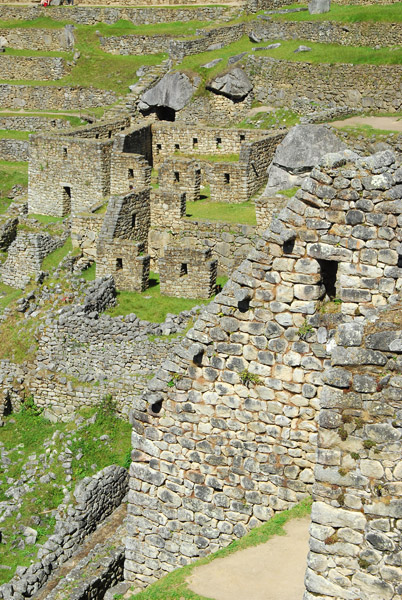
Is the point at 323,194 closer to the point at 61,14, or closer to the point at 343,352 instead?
the point at 343,352

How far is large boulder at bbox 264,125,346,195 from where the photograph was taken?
25578mm

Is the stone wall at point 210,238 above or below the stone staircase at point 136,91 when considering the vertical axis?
below

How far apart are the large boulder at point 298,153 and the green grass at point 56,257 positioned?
18.1 feet

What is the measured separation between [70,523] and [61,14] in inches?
1348

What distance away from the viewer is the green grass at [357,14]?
33775 mm

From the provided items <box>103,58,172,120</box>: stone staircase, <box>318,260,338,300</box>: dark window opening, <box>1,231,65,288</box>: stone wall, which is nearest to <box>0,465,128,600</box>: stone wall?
<box>1,231,65,288</box>: stone wall

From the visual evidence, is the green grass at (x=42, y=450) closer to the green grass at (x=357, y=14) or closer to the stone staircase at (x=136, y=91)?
the stone staircase at (x=136, y=91)

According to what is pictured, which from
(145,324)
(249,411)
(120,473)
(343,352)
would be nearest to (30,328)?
(145,324)

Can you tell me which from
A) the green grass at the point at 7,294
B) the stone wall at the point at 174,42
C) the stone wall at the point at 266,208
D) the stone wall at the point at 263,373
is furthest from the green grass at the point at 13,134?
the stone wall at the point at 263,373

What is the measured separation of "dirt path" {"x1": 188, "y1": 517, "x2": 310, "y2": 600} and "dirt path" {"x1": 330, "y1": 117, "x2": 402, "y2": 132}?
20.1 metres

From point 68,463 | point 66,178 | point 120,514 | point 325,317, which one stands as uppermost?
point 325,317

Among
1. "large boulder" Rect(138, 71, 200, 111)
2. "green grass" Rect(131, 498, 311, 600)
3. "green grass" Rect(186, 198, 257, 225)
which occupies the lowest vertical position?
"green grass" Rect(186, 198, 257, 225)

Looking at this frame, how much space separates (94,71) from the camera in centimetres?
3934

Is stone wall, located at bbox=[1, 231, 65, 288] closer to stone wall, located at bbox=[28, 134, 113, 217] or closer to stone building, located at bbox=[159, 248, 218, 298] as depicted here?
stone wall, located at bbox=[28, 134, 113, 217]
